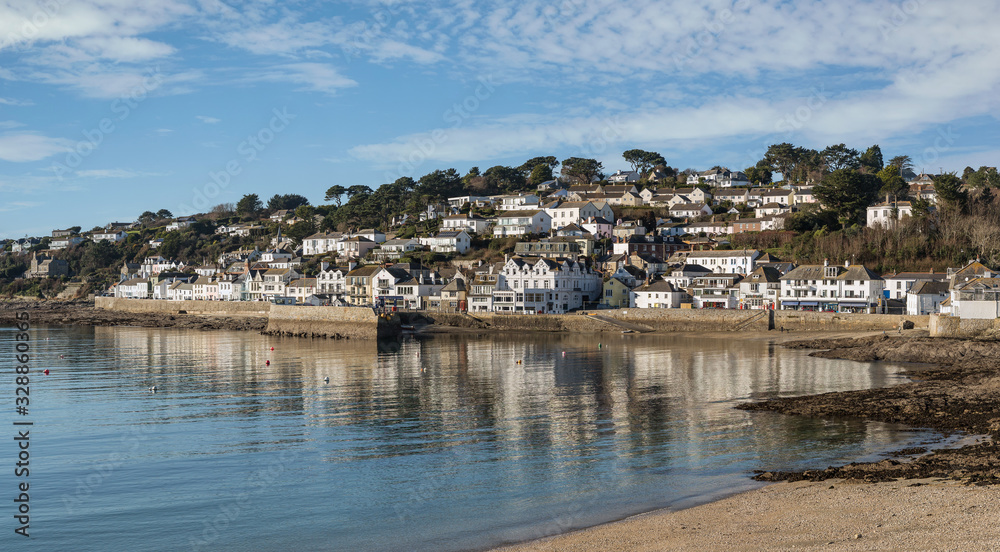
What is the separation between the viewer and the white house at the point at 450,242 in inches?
3816

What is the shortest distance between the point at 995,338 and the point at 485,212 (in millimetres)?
74110

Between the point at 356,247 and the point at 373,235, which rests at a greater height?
the point at 373,235

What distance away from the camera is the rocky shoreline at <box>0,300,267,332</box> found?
80000 millimetres

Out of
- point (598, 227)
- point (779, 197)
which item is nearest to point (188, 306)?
point (598, 227)

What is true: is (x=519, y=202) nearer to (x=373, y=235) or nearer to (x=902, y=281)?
(x=373, y=235)

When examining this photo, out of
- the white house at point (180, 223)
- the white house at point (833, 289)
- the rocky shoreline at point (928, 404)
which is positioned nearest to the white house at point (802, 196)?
the white house at point (833, 289)

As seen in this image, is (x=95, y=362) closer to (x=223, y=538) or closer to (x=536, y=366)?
(x=536, y=366)

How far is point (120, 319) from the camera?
88.3 meters

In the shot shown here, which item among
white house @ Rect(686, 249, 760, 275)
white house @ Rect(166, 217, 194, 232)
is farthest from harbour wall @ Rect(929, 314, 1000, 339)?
white house @ Rect(166, 217, 194, 232)

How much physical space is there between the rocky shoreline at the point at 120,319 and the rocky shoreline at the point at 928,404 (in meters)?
58.9

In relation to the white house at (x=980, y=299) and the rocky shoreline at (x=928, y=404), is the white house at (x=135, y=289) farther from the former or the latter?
the white house at (x=980, y=299)

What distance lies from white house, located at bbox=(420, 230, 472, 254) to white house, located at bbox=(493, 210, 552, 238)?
4.30 meters

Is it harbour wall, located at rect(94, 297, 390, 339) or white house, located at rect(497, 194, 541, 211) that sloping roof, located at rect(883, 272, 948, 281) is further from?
white house, located at rect(497, 194, 541, 211)

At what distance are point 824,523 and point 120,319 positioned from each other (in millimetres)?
90202
